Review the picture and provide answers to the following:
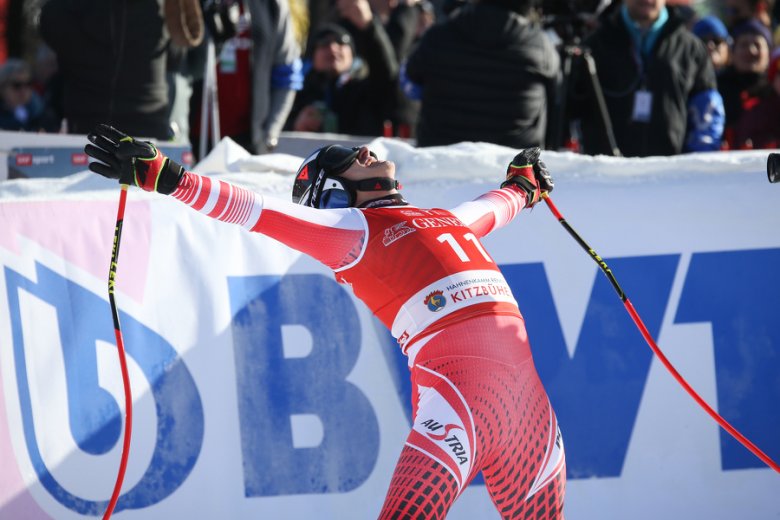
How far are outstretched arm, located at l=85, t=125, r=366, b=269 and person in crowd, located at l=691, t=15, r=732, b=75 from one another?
5.69 meters

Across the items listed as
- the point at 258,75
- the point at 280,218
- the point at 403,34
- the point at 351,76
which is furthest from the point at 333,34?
the point at 280,218

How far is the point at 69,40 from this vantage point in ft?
21.2

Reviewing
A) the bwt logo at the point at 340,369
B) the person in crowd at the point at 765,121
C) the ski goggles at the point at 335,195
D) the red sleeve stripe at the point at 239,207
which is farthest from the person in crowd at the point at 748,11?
the red sleeve stripe at the point at 239,207

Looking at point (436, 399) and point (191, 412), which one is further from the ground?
point (436, 399)

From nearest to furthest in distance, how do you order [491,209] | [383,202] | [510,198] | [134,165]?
[134,165] < [383,202] < [491,209] < [510,198]

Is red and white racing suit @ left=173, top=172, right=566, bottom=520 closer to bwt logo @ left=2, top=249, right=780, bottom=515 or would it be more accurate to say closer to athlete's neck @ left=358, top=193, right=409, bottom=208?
athlete's neck @ left=358, top=193, right=409, bottom=208

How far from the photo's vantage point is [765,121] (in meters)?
7.61

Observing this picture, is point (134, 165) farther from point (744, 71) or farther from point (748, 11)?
point (748, 11)

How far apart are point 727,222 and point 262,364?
2306 millimetres

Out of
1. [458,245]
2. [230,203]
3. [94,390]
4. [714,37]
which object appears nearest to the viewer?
[230,203]

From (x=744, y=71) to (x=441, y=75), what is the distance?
2923 mm

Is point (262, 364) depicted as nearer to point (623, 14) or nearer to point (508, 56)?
point (508, 56)

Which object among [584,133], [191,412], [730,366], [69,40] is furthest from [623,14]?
[191,412]

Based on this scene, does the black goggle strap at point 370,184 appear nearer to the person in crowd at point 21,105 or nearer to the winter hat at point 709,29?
the person in crowd at point 21,105
